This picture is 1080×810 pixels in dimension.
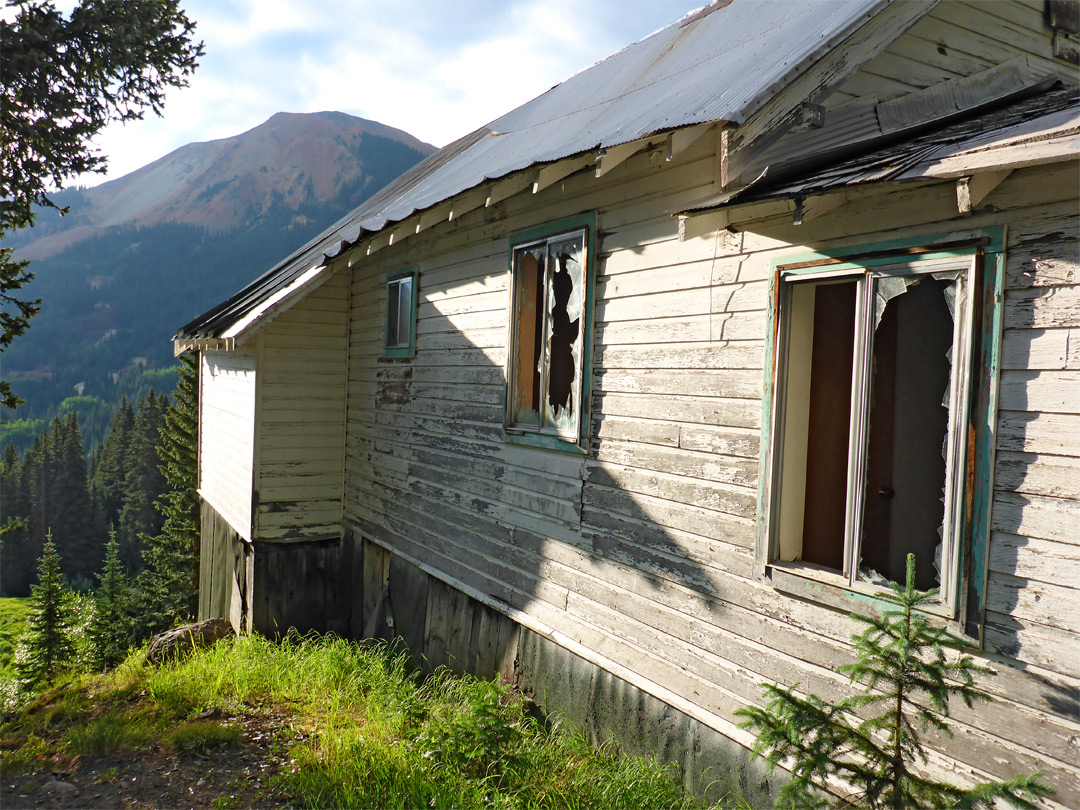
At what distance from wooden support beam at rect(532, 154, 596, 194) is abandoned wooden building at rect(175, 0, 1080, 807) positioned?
4 centimetres

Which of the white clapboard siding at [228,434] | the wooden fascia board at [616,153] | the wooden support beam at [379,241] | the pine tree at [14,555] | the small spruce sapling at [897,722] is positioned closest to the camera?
the small spruce sapling at [897,722]

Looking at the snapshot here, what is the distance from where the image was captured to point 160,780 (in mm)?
5156

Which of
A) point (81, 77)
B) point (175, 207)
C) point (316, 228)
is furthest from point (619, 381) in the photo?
point (175, 207)

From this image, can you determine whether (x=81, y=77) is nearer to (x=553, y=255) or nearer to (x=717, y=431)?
(x=553, y=255)

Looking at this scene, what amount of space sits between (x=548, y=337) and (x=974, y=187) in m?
3.43

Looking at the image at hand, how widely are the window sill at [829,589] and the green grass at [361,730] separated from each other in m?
1.27

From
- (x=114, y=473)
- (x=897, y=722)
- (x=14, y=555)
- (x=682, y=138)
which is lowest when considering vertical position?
(x=14, y=555)

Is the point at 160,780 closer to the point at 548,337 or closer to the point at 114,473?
the point at 548,337

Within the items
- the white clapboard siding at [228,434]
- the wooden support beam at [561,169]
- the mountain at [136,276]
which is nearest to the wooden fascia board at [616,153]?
the wooden support beam at [561,169]

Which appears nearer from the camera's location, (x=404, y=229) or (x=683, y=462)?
(x=683, y=462)

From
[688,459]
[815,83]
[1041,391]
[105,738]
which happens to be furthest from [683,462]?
[105,738]

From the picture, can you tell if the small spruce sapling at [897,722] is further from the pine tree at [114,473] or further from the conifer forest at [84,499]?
the pine tree at [114,473]

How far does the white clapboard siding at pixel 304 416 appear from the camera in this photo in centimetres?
920

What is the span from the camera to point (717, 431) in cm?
425
